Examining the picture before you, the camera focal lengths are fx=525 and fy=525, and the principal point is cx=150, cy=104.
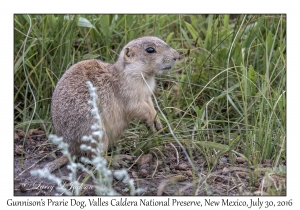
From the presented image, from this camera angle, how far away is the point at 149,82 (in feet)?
18.5

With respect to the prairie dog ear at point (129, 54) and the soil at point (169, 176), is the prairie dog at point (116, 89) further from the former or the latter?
the soil at point (169, 176)

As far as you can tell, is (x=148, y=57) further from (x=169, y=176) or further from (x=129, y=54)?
(x=169, y=176)

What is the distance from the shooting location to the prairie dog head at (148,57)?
5.52 m

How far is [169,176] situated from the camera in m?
4.91

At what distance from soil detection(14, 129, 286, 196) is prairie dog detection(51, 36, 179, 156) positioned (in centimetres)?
34

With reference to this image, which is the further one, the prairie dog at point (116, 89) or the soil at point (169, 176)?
the prairie dog at point (116, 89)

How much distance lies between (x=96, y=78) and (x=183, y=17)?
240 cm

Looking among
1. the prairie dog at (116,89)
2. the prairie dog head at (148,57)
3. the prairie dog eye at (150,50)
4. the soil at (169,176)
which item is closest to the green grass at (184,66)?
the soil at (169,176)

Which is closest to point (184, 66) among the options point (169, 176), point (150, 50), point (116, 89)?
point (150, 50)

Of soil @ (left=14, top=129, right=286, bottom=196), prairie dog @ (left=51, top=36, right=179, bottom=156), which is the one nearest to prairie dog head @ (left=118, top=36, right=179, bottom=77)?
prairie dog @ (left=51, top=36, right=179, bottom=156)

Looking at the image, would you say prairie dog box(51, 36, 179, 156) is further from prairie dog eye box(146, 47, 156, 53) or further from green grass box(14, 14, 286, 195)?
green grass box(14, 14, 286, 195)

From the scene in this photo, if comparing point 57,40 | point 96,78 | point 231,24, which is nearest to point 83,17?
point 57,40

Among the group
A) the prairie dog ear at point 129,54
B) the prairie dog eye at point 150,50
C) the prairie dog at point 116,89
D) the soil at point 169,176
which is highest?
the prairie dog eye at point 150,50

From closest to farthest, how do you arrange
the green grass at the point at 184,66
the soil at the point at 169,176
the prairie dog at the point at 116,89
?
the soil at the point at 169,176 → the prairie dog at the point at 116,89 → the green grass at the point at 184,66
